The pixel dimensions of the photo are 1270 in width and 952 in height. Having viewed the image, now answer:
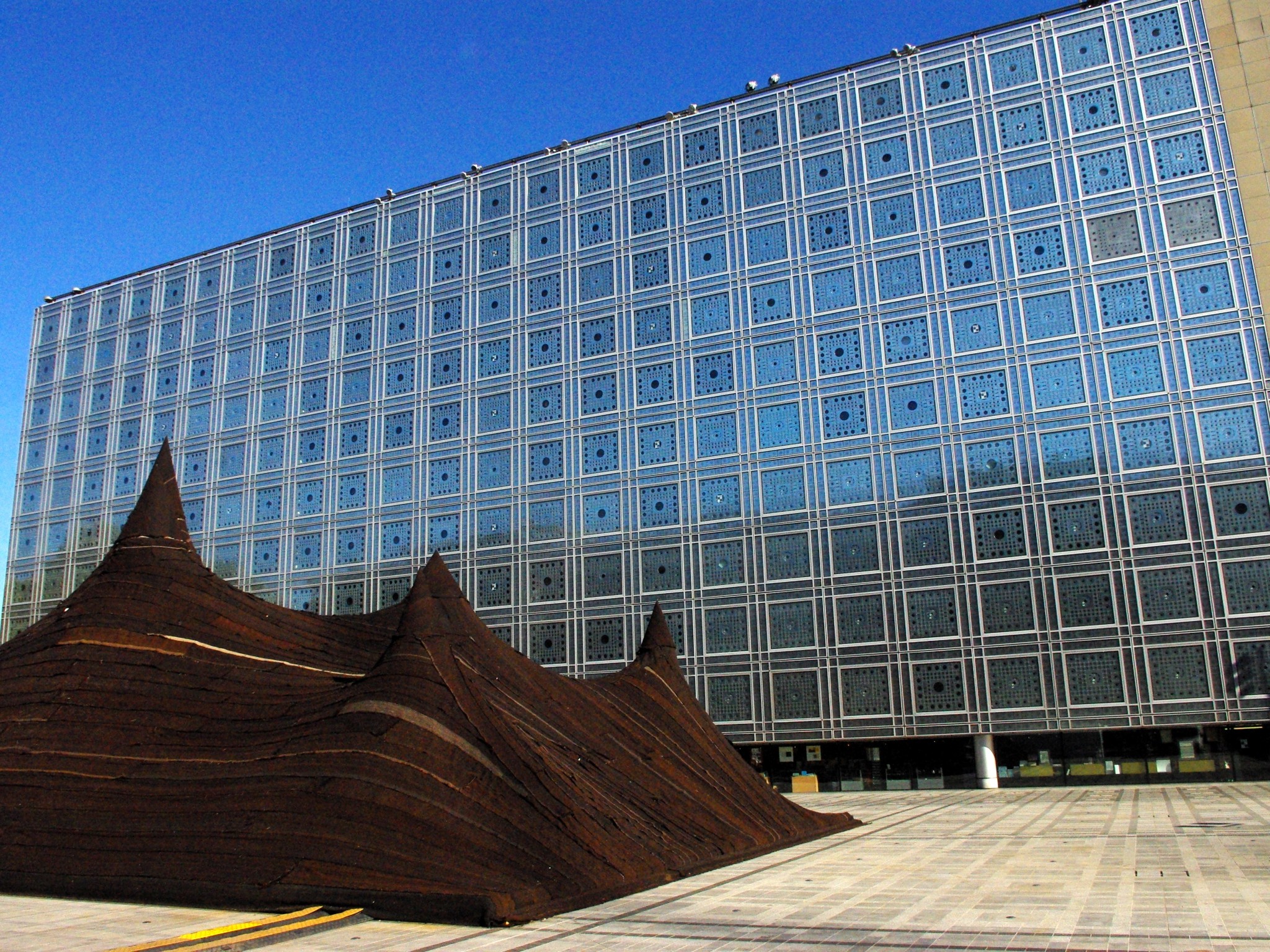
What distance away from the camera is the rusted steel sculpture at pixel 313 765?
38.2 ft

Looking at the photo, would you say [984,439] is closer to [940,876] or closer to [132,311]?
[940,876]

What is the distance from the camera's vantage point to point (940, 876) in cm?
1353

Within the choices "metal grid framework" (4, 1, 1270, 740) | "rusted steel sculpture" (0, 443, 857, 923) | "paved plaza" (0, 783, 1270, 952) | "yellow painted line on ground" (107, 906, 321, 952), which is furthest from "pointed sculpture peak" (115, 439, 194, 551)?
"metal grid framework" (4, 1, 1270, 740)

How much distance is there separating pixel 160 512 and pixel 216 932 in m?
8.60

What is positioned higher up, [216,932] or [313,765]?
[313,765]

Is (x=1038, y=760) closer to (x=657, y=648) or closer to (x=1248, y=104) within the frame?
(x=657, y=648)

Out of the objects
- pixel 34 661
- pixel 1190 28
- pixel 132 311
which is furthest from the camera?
pixel 132 311

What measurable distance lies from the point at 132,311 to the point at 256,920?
44.9 metres

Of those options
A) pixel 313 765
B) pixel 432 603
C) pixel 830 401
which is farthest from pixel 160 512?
pixel 830 401

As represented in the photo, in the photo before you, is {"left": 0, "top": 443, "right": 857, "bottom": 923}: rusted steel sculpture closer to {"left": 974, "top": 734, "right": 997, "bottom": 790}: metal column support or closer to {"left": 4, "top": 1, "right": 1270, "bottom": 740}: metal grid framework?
{"left": 4, "top": 1, "right": 1270, "bottom": 740}: metal grid framework

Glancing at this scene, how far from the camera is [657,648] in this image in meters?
21.3

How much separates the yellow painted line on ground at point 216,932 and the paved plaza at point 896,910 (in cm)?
23

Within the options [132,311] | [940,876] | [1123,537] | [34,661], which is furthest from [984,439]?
[132,311]

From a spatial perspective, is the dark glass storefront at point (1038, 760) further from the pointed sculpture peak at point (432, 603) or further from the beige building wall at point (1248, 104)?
the pointed sculpture peak at point (432, 603)
